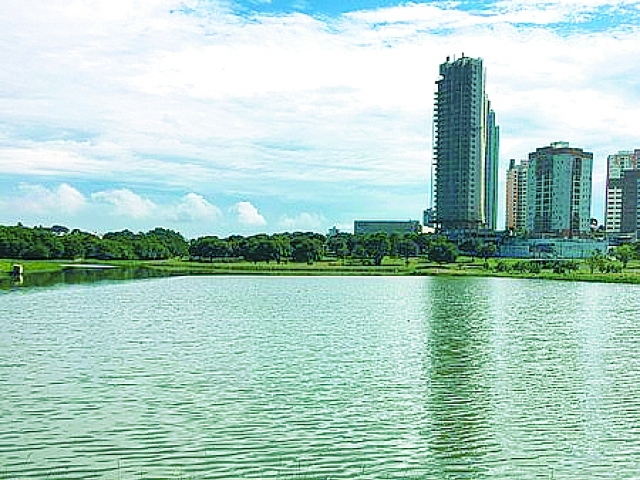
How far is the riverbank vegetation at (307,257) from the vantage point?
11112 cm

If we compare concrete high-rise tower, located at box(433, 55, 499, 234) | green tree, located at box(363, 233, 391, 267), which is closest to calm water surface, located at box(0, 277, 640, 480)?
green tree, located at box(363, 233, 391, 267)

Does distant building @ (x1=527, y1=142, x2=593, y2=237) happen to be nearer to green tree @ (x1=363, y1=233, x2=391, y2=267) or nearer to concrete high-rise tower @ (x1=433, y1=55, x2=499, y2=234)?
concrete high-rise tower @ (x1=433, y1=55, x2=499, y2=234)

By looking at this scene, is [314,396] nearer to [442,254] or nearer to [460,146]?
[442,254]

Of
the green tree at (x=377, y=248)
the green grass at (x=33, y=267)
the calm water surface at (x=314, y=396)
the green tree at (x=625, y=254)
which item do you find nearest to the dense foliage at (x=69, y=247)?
the green grass at (x=33, y=267)

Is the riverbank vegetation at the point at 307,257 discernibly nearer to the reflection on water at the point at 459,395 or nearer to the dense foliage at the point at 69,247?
the dense foliage at the point at 69,247

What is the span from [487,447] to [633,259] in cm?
12858

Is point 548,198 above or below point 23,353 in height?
above

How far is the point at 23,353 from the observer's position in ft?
100

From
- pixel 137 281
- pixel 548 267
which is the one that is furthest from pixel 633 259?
pixel 137 281

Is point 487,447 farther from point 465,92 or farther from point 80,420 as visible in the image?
point 465,92

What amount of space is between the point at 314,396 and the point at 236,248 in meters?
121

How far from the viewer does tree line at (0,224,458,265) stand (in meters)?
129

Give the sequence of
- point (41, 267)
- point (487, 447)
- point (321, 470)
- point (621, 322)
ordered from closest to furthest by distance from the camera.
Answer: point (321, 470) < point (487, 447) < point (621, 322) < point (41, 267)

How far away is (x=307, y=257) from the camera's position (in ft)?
431
